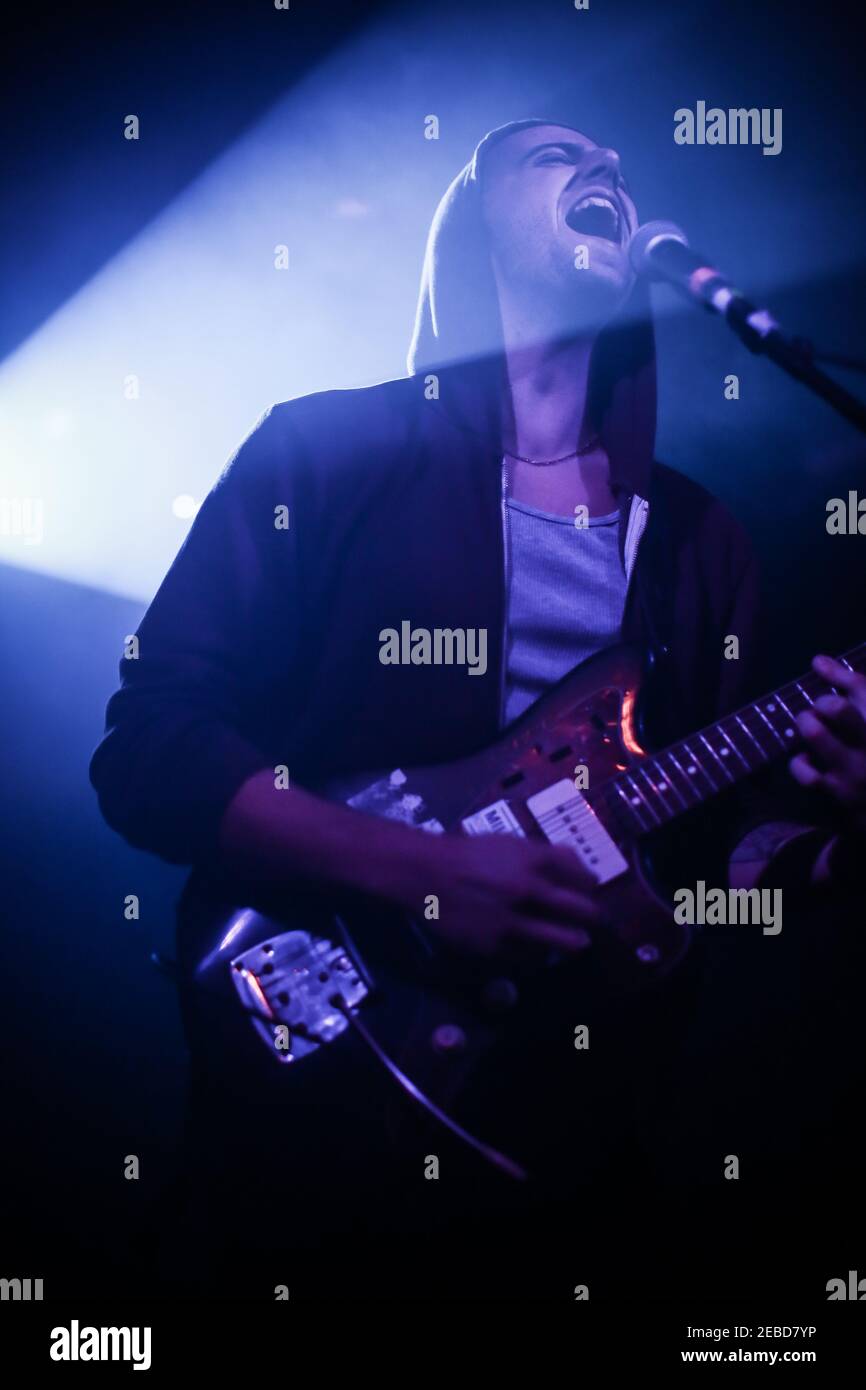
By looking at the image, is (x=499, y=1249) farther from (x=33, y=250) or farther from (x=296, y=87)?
(x=296, y=87)

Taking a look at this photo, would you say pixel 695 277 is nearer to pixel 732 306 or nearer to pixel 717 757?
pixel 732 306

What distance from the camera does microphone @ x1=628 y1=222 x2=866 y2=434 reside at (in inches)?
50.2

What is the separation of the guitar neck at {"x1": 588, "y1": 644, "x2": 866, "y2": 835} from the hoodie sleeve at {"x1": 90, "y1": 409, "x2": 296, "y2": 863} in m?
0.70

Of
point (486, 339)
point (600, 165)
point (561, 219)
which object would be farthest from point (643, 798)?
point (600, 165)

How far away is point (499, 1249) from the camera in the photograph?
1444 millimetres

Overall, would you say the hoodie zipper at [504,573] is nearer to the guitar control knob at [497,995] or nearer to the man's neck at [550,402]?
the man's neck at [550,402]

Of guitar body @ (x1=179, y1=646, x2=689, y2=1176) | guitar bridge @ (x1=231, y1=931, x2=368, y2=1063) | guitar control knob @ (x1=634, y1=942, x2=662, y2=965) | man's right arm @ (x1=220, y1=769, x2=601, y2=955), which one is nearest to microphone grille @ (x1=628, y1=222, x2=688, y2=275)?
guitar body @ (x1=179, y1=646, x2=689, y2=1176)

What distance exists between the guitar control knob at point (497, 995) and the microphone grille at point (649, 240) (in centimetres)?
132

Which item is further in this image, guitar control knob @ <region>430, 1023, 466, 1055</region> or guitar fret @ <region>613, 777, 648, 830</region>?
guitar fret @ <region>613, 777, 648, 830</region>

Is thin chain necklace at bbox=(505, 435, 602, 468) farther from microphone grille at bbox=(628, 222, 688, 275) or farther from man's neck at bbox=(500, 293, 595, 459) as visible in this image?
microphone grille at bbox=(628, 222, 688, 275)

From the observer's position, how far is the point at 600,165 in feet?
6.52

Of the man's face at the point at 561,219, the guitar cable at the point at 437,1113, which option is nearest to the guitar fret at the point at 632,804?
the guitar cable at the point at 437,1113

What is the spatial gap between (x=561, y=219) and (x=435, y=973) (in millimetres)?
1810
